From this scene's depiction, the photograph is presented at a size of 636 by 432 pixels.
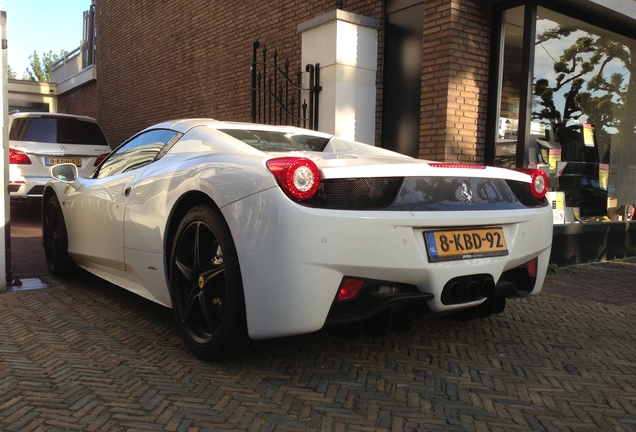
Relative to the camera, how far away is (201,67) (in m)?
10.9

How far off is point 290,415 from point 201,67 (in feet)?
31.7

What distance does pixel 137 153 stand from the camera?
4090mm

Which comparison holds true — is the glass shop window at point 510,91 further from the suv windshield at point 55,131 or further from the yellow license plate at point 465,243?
the suv windshield at point 55,131

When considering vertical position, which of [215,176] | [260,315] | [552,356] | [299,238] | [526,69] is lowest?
[552,356]

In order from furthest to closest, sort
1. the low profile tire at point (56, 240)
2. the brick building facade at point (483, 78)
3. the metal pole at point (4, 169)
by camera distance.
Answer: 1. the brick building facade at point (483, 78)
2. the low profile tire at point (56, 240)
3. the metal pole at point (4, 169)

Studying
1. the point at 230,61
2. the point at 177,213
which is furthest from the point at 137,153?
the point at 230,61

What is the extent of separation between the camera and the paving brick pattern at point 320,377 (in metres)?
2.38

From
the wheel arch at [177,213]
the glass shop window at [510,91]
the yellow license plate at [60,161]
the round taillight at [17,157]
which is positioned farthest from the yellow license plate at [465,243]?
the round taillight at [17,157]

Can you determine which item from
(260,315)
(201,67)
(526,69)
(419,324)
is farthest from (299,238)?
(201,67)

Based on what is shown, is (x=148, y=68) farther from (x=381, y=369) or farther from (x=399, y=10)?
(x=381, y=369)

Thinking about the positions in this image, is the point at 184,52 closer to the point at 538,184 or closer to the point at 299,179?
the point at 538,184

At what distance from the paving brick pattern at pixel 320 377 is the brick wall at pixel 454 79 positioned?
8.74ft

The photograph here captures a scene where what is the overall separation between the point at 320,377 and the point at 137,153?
7.51 ft

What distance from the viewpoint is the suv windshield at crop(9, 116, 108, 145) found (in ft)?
28.1
